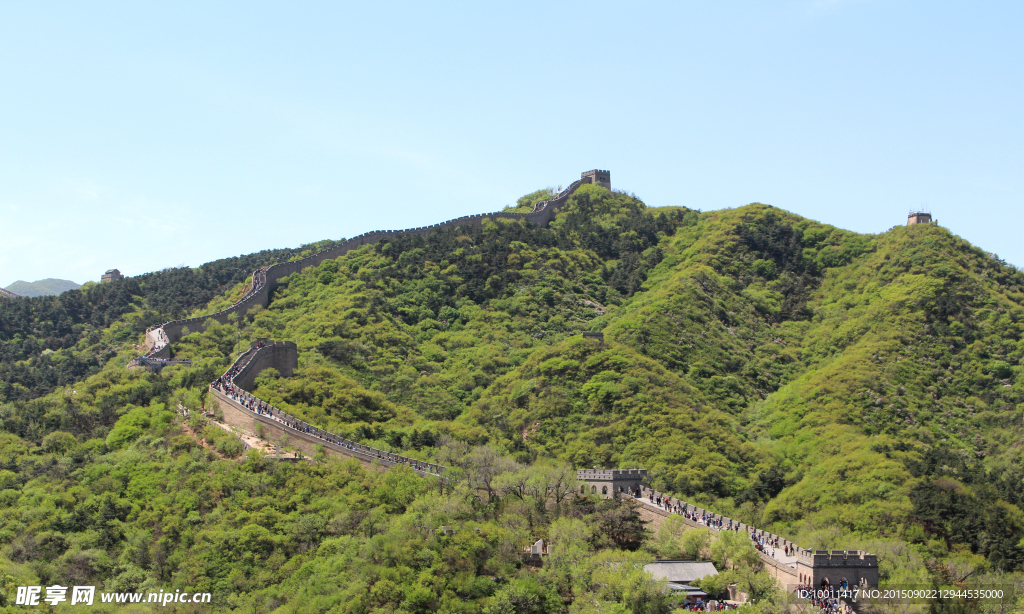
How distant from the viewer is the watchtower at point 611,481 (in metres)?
65.1

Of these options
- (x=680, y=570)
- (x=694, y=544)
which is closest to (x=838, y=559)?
(x=680, y=570)

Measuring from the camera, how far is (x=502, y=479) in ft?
210

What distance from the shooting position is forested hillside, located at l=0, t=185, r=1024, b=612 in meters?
56.6

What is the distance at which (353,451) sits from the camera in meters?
66.2

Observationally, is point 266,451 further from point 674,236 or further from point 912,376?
point 674,236

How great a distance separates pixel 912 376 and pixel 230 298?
174 feet

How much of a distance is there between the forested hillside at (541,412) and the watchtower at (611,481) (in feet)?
7.99

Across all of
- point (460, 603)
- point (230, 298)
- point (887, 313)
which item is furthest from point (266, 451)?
point (887, 313)

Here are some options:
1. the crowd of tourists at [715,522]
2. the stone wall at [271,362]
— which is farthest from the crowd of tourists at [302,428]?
the crowd of tourists at [715,522]

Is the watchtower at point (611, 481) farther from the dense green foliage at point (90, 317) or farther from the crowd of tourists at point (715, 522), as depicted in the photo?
the dense green foliage at point (90, 317)

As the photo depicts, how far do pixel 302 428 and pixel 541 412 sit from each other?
17194 mm

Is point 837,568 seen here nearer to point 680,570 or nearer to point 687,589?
point 687,589

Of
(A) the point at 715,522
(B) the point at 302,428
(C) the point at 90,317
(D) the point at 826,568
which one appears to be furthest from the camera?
(C) the point at 90,317

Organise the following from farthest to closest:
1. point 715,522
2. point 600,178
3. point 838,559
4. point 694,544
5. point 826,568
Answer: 1. point 600,178
2. point 715,522
3. point 694,544
4. point 838,559
5. point 826,568
